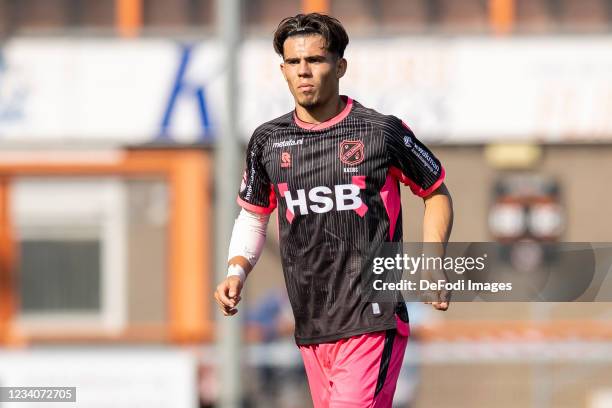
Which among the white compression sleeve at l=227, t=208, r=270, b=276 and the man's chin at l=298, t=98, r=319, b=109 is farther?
the white compression sleeve at l=227, t=208, r=270, b=276

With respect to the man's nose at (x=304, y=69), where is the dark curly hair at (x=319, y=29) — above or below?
above

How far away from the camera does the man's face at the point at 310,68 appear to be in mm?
4898

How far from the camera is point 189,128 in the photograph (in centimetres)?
1628

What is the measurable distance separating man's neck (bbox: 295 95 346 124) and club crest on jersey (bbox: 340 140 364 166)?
13cm

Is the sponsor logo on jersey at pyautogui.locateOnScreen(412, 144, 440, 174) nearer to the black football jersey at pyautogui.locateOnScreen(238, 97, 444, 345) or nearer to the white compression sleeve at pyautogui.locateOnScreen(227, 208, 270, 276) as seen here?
the black football jersey at pyautogui.locateOnScreen(238, 97, 444, 345)

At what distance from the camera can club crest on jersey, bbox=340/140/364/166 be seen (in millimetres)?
5027

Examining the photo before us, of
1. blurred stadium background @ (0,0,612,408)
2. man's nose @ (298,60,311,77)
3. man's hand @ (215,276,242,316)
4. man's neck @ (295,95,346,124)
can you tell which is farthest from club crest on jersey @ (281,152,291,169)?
blurred stadium background @ (0,0,612,408)

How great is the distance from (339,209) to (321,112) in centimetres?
34

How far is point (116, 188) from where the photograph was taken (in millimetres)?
16266

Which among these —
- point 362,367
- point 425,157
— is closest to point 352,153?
point 425,157

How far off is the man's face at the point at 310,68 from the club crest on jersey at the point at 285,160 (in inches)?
8.1

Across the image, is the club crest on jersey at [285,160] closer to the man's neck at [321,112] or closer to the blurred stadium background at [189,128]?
the man's neck at [321,112]
